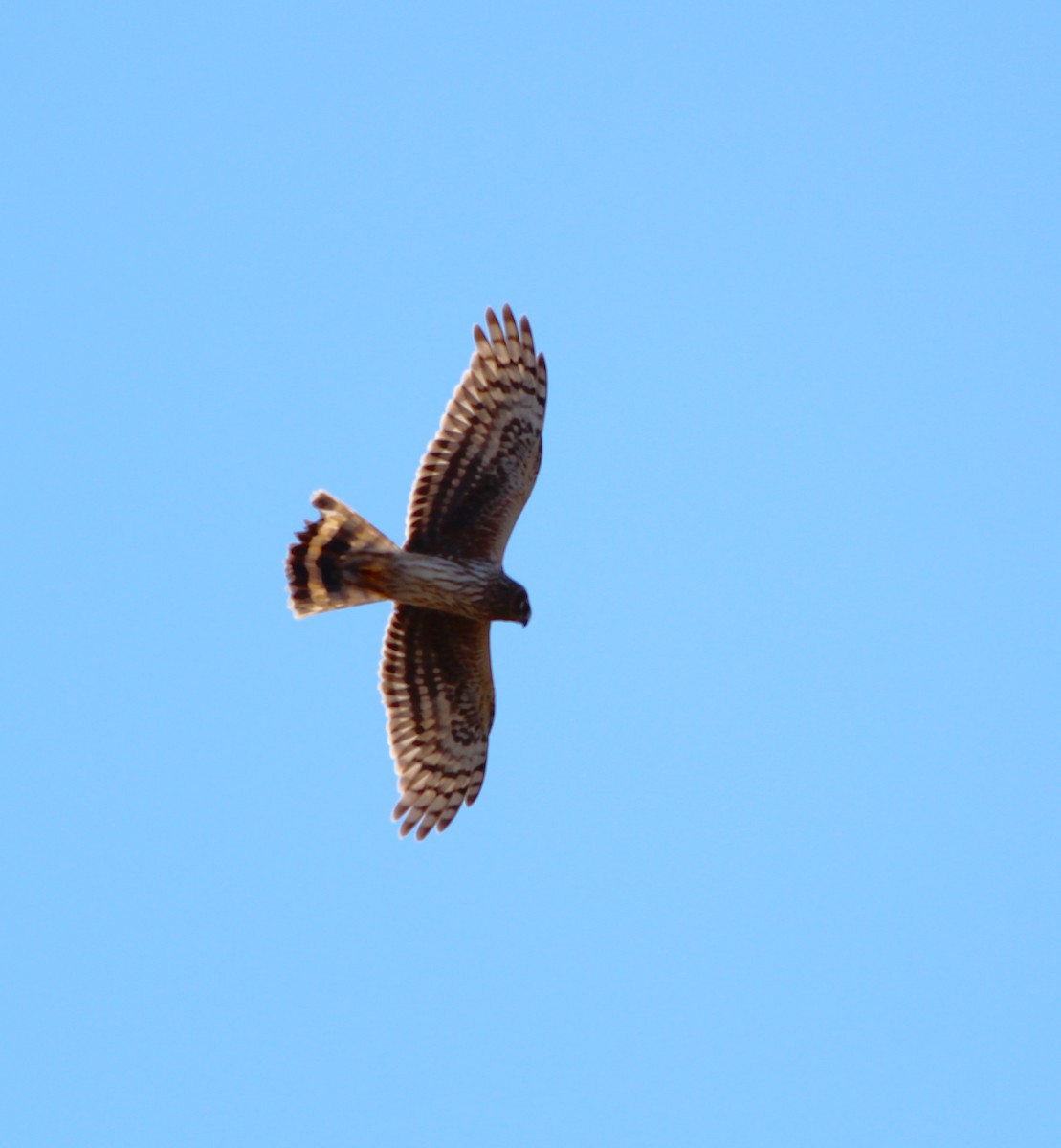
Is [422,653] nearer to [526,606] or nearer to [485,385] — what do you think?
[526,606]

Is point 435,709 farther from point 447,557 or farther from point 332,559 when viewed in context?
point 332,559

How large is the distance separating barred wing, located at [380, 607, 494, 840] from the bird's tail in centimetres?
64

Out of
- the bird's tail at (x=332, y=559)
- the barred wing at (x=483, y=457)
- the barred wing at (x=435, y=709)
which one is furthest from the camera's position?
the barred wing at (x=435, y=709)

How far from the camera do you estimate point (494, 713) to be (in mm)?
12469

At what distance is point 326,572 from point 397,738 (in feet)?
4.44

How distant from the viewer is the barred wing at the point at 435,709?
12.1 m

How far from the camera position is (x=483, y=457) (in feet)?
38.4

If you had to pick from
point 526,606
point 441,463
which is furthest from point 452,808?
point 441,463

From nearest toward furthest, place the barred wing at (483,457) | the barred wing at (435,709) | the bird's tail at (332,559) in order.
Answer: the bird's tail at (332,559)
the barred wing at (483,457)
the barred wing at (435,709)

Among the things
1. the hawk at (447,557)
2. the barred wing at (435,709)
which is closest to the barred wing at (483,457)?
the hawk at (447,557)

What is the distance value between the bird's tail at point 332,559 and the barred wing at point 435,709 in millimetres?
636

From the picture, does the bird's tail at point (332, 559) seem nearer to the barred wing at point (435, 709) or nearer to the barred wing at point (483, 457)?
the barred wing at point (483, 457)

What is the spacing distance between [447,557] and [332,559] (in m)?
0.70

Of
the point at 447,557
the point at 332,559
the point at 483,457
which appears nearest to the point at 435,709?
the point at 447,557
